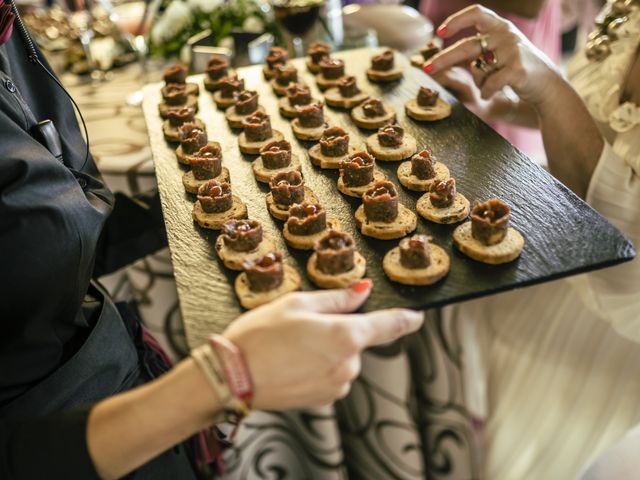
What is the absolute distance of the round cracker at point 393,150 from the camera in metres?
1.44

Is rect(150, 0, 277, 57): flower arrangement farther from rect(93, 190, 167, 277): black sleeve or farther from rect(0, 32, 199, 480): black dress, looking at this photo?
rect(0, 32, 199, 480): black dress

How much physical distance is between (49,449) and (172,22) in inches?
69.2

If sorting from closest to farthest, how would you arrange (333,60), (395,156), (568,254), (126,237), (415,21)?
(568,254) → (395,156) → (126,237) → (333,60) → (415,21)

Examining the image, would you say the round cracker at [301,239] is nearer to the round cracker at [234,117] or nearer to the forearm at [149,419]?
the forearm at [149,419]

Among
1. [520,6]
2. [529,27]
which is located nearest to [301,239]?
[520,6]

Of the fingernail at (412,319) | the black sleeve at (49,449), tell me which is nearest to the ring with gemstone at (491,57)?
the fingernail at (412,319)

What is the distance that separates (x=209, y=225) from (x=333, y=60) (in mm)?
806

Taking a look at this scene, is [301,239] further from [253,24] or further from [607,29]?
[253,24]

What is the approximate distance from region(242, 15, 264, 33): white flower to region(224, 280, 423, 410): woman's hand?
64.7 inches

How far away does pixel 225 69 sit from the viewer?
1.87m

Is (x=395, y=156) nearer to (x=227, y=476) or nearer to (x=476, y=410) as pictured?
(x=476, y=410)

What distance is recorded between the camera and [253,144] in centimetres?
153

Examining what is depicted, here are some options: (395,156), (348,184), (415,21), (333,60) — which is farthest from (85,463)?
(415,21)

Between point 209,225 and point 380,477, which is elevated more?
point 209,225
